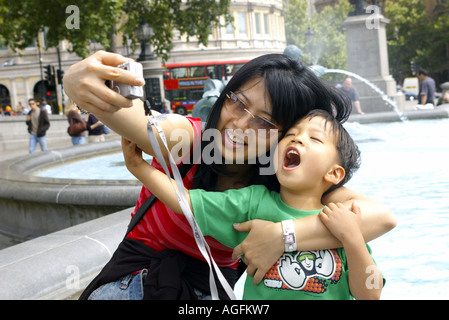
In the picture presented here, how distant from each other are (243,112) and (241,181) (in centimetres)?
25

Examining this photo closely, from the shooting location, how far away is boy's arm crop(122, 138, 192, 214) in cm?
164

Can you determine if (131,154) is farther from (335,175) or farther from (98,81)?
(335,175)

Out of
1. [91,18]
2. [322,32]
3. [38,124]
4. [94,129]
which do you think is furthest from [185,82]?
[322,32]

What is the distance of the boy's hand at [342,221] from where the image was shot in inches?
62.2

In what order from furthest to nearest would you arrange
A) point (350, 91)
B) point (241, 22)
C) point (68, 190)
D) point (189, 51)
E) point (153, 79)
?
point (241, 22) → point (189, 51) → point (153, 79) → point (350, 91) → point (68, 190)

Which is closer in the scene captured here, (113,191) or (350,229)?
(350,229)

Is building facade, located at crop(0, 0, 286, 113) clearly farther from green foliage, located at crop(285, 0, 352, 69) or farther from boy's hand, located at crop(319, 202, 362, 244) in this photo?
boy's hand, located at crop(319, 202, 362, 244)

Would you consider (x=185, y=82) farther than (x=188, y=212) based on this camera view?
Yes

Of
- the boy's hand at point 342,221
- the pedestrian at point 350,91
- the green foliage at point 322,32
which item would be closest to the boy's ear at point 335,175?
the boy's hand at point 342,221

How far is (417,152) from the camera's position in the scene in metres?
7.97

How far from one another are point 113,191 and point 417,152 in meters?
4.80

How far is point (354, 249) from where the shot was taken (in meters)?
1.57

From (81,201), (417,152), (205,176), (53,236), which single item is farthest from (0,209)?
(417,152)
